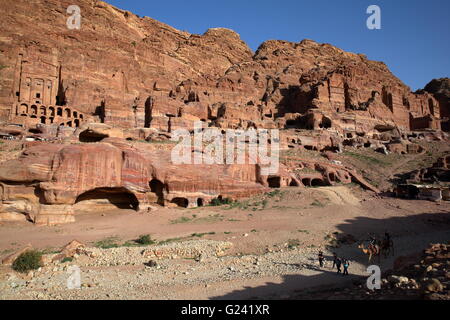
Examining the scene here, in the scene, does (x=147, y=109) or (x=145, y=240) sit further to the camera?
(x=147, y=109)

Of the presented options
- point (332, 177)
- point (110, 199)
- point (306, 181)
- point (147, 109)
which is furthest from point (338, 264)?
point (147, 109)

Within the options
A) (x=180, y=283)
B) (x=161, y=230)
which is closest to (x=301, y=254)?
(x=180, y=283)

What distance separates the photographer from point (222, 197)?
2731cm

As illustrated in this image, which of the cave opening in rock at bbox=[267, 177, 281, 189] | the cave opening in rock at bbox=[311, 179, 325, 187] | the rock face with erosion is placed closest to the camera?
the rock face with erosion

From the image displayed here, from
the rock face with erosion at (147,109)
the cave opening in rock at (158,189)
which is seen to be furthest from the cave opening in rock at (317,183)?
the cave opening in rock at (158,189)

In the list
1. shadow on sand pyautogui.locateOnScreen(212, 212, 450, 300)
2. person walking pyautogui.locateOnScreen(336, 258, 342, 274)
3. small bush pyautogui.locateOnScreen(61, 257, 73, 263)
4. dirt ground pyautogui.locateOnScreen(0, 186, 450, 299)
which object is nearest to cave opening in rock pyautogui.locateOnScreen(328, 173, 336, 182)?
dirt ground pyautogui.locateOnScreen(0, 186, 450, 299)

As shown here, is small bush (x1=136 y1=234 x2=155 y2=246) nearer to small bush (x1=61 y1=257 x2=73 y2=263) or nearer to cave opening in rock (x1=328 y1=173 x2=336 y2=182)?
small bush (x1=61 y1=257 x2=73 y2=263)

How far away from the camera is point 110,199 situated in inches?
950

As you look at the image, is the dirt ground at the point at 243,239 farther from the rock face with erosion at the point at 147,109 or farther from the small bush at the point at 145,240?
the rock face with erosion at the point at 147,109

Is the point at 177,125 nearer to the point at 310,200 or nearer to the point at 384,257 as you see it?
the point at 310,200

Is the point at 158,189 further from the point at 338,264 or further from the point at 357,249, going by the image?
the point at 338,264

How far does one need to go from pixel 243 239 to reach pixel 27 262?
11.2 m

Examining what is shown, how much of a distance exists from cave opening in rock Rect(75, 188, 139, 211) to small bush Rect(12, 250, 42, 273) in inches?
387

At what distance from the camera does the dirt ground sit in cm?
1071
